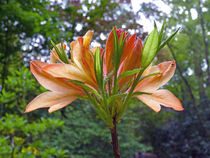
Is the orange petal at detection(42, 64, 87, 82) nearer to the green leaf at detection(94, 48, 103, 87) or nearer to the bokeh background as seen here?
the green leaf at detection(94, 48, 103, 87)

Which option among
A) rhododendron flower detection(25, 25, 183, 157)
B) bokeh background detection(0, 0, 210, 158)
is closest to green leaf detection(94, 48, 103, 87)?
rhododendron flower detection(25, 25, 183, 157)

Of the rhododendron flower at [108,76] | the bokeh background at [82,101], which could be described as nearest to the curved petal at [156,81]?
the rhododendron flower at [108,76]

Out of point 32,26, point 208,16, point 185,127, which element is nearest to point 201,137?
point 185,127

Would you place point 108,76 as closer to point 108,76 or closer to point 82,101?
point 108,76

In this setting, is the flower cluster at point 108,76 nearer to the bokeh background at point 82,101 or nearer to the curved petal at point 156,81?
the curved petal at point 156,81

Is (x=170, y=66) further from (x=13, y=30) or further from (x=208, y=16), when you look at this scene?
(x=208, y=16)

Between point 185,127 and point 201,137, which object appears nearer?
point 201,137

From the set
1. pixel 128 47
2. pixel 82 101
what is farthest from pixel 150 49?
pixel 82 101
